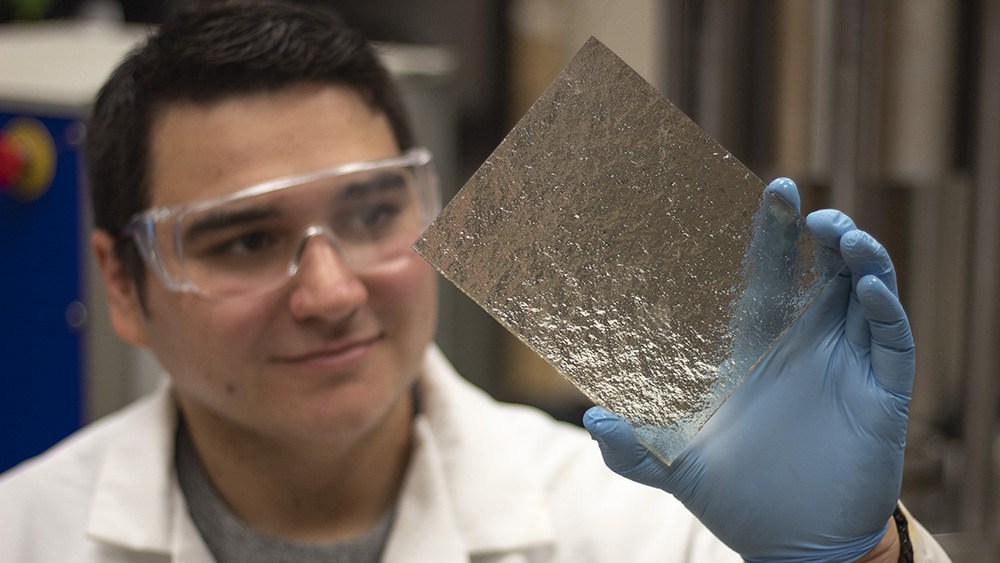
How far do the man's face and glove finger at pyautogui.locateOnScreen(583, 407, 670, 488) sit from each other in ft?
1.40

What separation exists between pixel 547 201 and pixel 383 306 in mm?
447

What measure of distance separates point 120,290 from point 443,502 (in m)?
0.60

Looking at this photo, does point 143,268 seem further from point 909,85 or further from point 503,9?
point 503,9

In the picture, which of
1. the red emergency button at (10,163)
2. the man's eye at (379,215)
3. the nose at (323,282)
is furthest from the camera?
the red emergency button at (10,163)

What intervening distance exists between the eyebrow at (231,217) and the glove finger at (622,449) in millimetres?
551

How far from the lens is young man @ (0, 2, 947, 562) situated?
1.28 meters

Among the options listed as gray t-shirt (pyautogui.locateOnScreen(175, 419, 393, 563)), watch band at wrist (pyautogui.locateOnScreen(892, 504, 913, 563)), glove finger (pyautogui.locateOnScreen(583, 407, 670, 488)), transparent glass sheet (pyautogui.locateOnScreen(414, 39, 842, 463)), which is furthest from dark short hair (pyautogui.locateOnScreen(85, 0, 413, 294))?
watch band at wrist (pyautogui.locateOnScreen(892, 504, 913, 563))

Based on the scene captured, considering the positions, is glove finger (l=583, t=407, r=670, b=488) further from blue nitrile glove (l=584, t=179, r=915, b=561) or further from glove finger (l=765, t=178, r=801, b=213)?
glove finger (l=765, t=178, r=801, b=213)

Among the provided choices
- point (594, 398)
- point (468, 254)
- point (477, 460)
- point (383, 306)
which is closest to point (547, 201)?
point (468, 254)

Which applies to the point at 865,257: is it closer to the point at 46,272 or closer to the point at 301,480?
the point at 301,480

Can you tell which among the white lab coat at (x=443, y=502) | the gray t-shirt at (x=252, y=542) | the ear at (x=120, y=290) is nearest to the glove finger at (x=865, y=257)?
the white lab coat at (x=443, y=502)

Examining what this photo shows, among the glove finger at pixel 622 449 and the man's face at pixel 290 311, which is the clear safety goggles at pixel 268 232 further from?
the glove finger at pixel 622 449

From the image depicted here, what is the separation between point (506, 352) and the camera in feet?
10.7

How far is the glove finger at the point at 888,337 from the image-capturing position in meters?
0.92
